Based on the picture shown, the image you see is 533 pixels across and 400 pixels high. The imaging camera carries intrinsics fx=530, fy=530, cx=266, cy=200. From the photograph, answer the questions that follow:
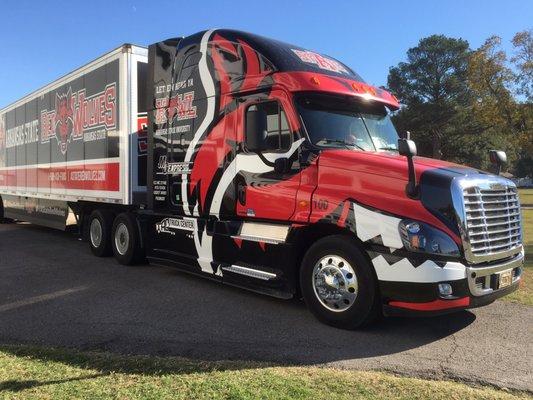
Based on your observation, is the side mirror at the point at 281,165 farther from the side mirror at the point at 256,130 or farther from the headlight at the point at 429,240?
the headlight at the point at 429,240

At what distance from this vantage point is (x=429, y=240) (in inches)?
195

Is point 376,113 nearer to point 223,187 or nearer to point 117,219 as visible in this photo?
point 223,187

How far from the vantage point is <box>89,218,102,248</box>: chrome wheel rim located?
10.2 meters

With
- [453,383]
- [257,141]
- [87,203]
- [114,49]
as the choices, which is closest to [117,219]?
[87,203]

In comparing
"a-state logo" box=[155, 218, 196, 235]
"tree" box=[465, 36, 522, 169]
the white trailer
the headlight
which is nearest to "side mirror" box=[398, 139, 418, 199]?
the headlight

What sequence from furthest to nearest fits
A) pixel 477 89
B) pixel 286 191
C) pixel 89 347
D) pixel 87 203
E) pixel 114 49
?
pixel 477 89, pixel 87 203, pixel 114 49, pixel 286 191, pixel 89 347

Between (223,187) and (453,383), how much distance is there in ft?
12.5

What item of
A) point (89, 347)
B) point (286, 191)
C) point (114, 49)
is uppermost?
point (114, 49)

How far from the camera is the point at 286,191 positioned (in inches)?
239

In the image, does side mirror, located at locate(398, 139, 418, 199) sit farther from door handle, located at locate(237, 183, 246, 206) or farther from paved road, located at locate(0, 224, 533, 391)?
door handle, located at locate(237, 183, 246, 206)

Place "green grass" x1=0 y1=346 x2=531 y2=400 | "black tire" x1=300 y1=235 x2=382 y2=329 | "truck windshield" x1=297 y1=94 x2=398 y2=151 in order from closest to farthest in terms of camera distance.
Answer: "green grass" x1=0 y1=346 x2=531 y2=400 < "black tire" x1=300 y1=235 x2=382 y2=329 < "truck windshield" x1=297 y1=94 x2=398 y2=151

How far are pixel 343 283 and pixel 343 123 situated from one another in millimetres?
1913

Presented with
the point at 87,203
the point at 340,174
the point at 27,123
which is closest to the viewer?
the point at 340,174

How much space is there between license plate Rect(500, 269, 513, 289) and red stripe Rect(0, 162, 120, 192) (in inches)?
251
